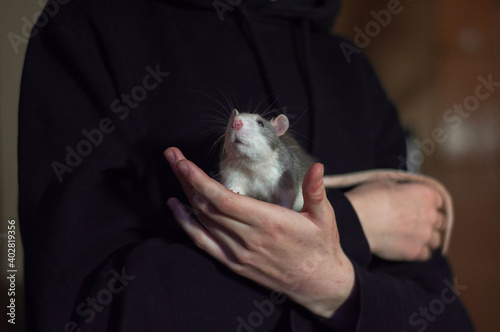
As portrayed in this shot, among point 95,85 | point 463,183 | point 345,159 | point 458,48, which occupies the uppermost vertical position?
point 95,85

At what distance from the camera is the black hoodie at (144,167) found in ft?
1.92

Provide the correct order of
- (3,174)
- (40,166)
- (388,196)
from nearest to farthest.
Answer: (40,166) → (388,196) → (3,174)

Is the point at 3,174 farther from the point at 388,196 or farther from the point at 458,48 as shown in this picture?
the point at 458,48

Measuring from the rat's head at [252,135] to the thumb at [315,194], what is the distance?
0.09 meters

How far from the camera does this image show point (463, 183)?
237 cm

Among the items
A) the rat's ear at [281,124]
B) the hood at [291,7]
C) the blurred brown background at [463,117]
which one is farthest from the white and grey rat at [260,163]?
the blurred brown background at [463,117]

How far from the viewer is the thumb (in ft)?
1.53

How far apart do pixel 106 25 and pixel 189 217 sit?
38 cm

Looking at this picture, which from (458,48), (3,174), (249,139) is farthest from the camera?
(458,48)

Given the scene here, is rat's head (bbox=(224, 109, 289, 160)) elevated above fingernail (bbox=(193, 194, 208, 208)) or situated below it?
above

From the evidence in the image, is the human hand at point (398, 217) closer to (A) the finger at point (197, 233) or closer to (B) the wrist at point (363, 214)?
(B) the wrist at point (363, 214)

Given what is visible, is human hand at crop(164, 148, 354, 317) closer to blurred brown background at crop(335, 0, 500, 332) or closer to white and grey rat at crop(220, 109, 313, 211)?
white and grey rat at crop(220, 109, 313, 211)

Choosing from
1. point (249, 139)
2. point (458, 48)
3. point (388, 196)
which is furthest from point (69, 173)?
point (458, 48)

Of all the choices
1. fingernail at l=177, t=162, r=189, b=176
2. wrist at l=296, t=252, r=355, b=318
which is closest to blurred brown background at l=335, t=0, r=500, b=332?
wrist at l=296, t=252, r=355, b=318
